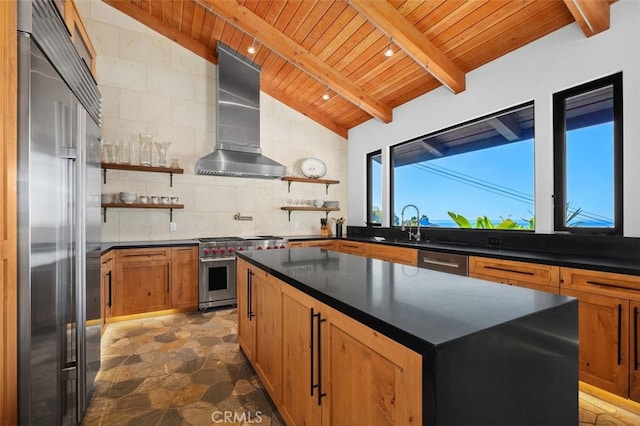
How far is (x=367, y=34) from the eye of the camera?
10.9ft

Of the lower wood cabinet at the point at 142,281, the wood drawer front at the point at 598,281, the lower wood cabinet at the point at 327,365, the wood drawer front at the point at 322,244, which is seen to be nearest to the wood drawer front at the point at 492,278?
the wood drawer front at the point at 598,281

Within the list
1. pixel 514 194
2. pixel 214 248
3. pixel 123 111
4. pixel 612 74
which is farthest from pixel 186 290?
pixel 612 74

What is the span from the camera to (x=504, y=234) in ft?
10.1

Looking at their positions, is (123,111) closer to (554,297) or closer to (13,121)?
(13,121)

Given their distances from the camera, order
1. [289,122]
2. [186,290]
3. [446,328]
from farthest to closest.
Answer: [289,122], [186,290], [446,328]

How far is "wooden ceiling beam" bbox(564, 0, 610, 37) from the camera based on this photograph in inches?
89.7

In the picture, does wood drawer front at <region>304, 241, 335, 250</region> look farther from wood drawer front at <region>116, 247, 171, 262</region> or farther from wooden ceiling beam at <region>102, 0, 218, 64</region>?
wooden ceiling beam at <region>102, 0, 218, 64</region>

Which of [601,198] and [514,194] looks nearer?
[601,198]

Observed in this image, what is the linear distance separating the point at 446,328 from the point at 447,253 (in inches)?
93.7

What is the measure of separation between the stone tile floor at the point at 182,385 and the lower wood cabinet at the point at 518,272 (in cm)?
73

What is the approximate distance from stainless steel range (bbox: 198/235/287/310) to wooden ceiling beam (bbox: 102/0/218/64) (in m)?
2.74

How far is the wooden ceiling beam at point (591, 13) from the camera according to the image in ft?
7.48

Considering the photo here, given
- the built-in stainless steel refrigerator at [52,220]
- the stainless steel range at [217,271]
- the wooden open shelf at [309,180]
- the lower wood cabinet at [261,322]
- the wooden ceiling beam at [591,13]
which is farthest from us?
the wooden open shelf at [309,180]

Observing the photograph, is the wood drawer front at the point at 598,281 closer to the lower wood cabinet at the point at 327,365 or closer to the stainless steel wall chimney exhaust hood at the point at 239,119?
the lower wood cabinet at the point at 327,365
